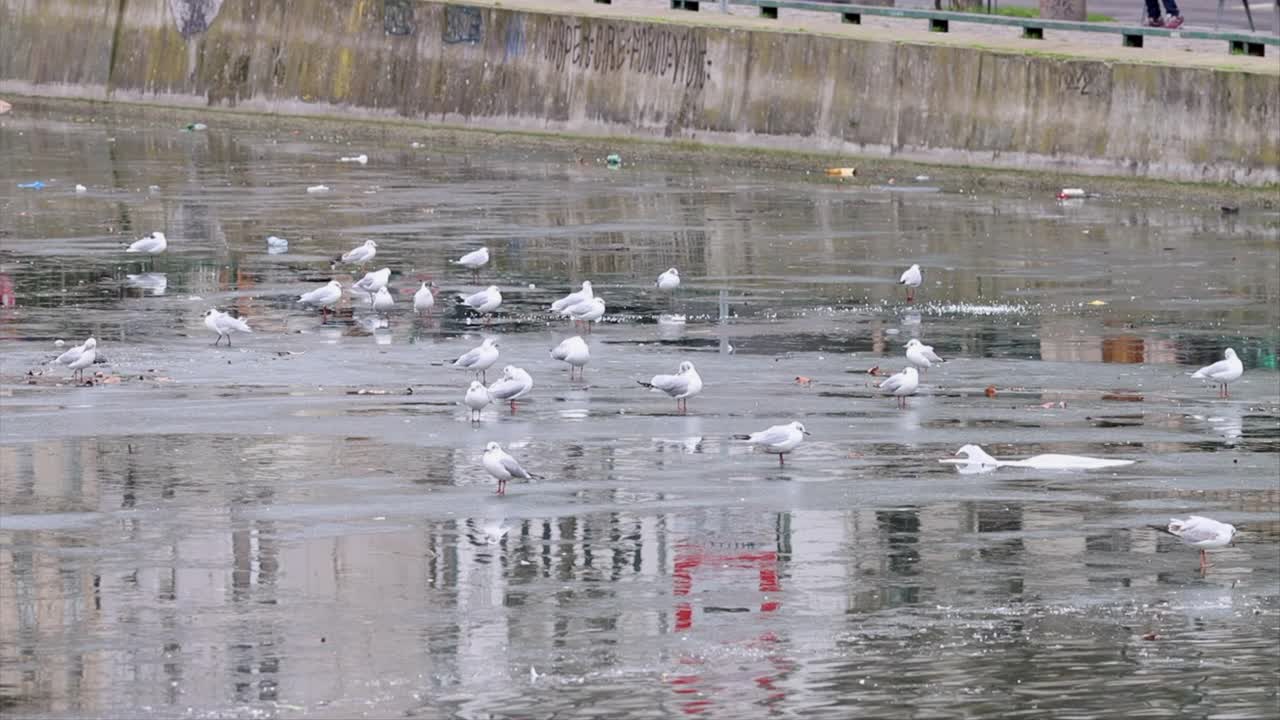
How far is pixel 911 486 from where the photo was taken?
1415 centimetres

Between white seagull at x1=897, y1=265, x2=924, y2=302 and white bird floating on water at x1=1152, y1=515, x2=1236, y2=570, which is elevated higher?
white seagull at x1=897, y1=265, x2=924, y2=302

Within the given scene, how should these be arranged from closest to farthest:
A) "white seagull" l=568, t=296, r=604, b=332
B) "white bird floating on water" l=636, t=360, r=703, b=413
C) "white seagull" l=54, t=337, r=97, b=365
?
"white bird floating on water" l=636, t=360, r=703, b=413
"white seagull" l=54, t=337, r=97, b=365
"white seagull" l=568, t=296, r=604, b=332

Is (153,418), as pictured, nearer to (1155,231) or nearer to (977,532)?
(977,532)

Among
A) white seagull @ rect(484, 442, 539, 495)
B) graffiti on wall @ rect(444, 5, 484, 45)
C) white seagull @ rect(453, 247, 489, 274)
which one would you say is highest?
graffiti on wall @ rect(444, 5, 484, 45)

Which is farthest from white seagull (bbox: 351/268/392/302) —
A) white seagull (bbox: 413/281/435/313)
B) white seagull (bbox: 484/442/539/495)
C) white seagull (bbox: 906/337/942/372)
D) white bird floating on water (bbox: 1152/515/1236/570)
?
white bird floating on water (bbox: 1152/515/1236/570)

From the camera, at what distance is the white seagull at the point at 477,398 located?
1574cm

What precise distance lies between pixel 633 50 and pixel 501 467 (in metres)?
19.3

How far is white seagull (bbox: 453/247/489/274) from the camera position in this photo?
22.6 meters

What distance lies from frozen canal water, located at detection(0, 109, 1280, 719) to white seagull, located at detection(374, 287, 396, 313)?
0.23 metres

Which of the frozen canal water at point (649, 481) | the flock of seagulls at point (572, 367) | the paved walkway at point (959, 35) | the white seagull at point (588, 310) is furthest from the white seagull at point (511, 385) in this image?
the paved walkway at point (959, 35)

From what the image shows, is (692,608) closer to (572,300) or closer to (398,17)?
(572,300)

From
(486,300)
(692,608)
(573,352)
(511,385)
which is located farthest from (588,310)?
(692,608)

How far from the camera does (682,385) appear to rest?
16266 millimetres

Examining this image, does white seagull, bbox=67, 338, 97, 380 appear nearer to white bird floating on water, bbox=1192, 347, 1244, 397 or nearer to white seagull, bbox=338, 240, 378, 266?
white seagull, bbox=338, 240, 378, 266
